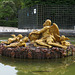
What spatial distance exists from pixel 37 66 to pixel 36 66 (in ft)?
0.11

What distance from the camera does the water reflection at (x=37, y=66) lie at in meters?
5.88

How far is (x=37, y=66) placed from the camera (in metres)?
6.61

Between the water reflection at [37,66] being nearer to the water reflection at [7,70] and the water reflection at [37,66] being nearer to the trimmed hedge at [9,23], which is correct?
the water reflection at [7,70]

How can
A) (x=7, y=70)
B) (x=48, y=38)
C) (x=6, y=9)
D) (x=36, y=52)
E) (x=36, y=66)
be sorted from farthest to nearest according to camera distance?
1. (x=6, y=9)
2. (x=48, y=38)
3. (x=36, y=52)
4. (x=36, y=66)
5. (x=7, y=70)

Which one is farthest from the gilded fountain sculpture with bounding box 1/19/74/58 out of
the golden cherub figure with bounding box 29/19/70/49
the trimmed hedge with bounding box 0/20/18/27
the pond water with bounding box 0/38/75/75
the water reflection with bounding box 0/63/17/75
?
the trimmed hedge with bounding box 0/20/18/27

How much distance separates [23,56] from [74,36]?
1033cm

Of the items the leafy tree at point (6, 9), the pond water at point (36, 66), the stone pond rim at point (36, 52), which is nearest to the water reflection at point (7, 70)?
the pond water at point (36, 66)

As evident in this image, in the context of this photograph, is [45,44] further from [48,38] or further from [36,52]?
[36,52]

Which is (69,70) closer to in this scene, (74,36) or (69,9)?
(74,36)

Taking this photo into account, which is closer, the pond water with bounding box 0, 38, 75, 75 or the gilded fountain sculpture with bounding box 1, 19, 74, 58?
the pond water with bounding box 0, 38, 75, 75

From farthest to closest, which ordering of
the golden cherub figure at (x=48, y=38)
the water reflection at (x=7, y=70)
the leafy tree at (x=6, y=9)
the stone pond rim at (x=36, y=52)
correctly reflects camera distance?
the leafy tree at (x=6, y=9) < the golden cherub figure at (x=48, y=38) < the stone pond rim at (x=36, y=52) < the water reflection at (x=7, y=70)

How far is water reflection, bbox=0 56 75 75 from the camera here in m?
5.88

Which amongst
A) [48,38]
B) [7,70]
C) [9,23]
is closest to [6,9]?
[9,23]

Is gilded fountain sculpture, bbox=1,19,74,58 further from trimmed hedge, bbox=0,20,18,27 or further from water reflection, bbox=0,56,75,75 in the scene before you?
trimmed hedge, bbox=0,20,18,27
